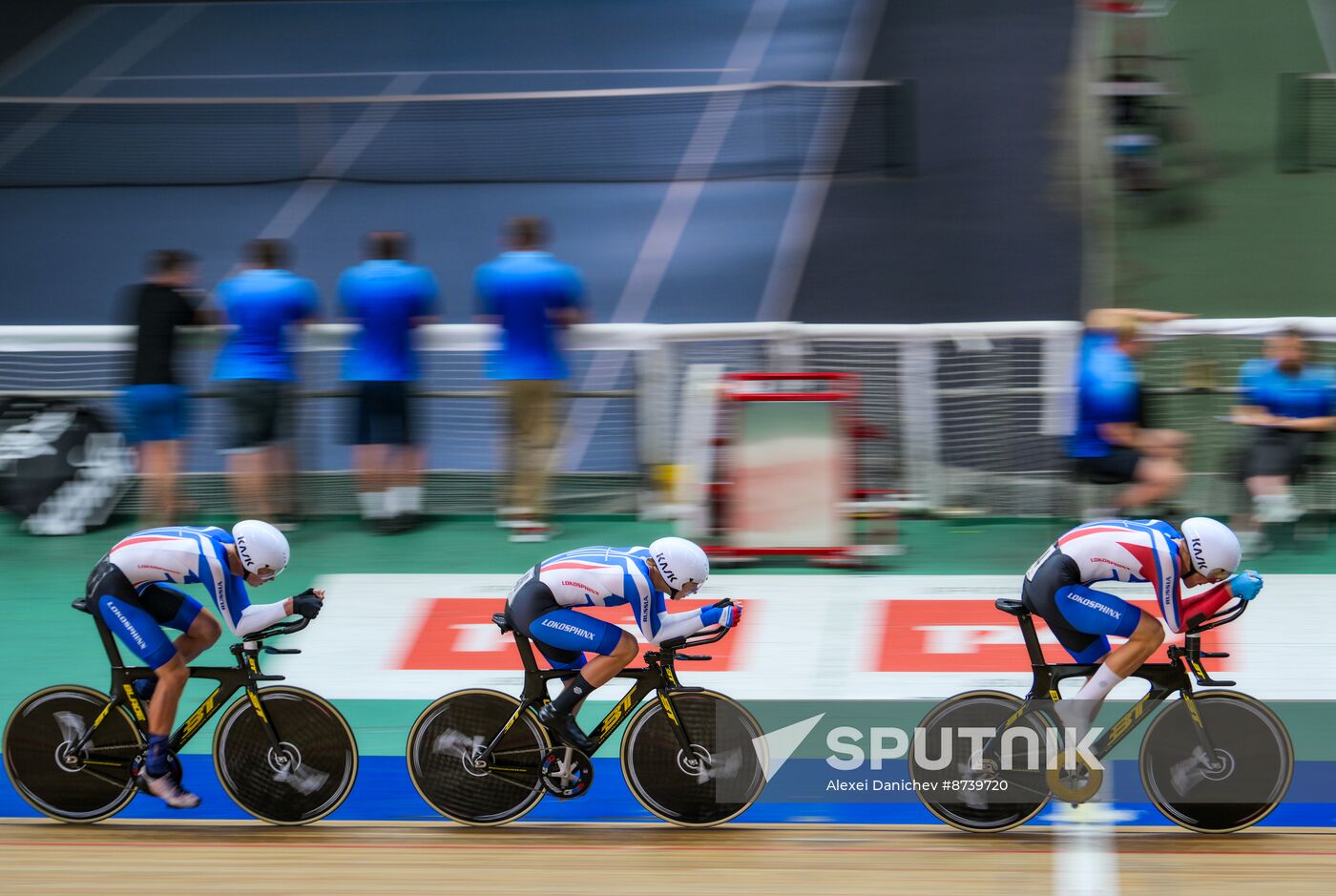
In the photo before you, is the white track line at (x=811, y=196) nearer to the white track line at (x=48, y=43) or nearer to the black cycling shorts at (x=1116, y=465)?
the black cycling shorts at (x=1116, y=465)

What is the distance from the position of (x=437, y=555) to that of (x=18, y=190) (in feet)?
31.7

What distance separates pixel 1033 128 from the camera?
18391 millimetres

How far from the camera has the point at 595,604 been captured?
6832 mm

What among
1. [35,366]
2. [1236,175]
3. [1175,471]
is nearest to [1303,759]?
[1175,471]

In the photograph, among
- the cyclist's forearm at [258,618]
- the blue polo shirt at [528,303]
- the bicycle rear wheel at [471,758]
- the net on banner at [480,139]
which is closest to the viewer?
the cyclist's forearm at [258,618]

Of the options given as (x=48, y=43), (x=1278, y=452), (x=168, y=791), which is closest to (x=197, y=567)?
(x=168, y=791)

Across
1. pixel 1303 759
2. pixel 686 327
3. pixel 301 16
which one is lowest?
pixel 1303 759

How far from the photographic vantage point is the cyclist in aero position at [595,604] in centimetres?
672

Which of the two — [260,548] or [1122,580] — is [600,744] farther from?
[1122,580]

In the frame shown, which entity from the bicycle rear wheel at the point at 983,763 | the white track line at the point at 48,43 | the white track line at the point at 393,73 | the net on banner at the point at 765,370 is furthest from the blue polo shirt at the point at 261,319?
the white track line at the point at 48,43

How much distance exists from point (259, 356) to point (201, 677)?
3.39 metres

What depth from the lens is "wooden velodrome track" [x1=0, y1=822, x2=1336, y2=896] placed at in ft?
21.3

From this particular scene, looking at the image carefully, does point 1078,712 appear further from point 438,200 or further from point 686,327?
point 438,200

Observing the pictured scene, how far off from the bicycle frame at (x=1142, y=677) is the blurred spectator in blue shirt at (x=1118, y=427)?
8.69ft
